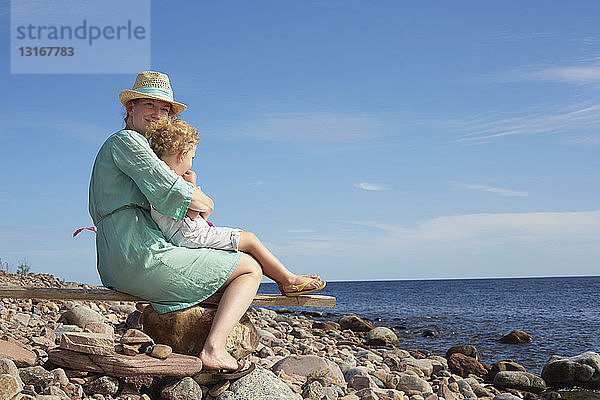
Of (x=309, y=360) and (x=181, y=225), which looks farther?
(x=309, y=360)

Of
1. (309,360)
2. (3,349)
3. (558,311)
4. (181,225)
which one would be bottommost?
(558,311)

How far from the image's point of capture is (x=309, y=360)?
7273 mm

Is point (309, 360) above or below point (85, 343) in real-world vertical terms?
below

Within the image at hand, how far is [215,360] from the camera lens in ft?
15.1

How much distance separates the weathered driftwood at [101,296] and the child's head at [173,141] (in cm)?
109

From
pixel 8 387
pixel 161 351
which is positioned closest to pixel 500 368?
pixel 161 351

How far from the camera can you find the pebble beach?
4.59 metres

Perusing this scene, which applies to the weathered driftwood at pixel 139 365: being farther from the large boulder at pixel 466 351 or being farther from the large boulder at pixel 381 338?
the large boulder at pixel 381 338

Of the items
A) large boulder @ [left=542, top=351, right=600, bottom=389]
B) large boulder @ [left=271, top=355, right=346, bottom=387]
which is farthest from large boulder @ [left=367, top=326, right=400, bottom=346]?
large boulder @ [left=271, top=355, right=346, bottom=387]

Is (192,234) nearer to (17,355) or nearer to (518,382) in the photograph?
(17,355)

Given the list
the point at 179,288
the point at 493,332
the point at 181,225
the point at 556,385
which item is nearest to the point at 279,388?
the point at 179,288

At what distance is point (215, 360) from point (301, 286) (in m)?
0.94

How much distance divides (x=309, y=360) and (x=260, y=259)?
8.83 ft

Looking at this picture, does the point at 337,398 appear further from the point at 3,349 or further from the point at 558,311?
the point at 558,311
